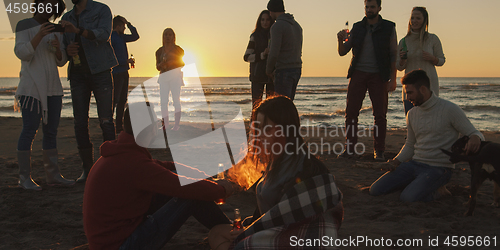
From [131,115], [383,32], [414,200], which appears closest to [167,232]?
[131,115]

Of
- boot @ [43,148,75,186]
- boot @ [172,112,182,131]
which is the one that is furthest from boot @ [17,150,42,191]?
boot @ [172,112,182,131]

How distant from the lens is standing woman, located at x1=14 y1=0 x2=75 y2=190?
12.6 feet

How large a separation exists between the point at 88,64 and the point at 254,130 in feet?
8.96

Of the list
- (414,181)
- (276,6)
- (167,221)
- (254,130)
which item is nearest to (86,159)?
(167,221)

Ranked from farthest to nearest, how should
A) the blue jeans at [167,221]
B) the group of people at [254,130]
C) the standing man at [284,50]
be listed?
the standing man at [284,50]
the blue jeans at [167,221]
the group of people at [254,130]

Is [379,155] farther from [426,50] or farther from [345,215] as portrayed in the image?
[345,215]


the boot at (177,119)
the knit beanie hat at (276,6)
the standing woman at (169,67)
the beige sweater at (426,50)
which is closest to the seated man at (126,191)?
the knit beanie hat at (276,6)

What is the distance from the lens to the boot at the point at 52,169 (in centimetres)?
412

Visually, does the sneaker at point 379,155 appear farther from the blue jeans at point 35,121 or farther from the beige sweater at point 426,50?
Result: the blue jeans at point 35,121

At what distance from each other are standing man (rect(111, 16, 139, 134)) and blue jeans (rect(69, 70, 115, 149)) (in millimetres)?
2870

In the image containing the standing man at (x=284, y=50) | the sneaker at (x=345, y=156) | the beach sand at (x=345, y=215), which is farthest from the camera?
the sneaker at (x=345, y=156)

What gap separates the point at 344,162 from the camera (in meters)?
5.60

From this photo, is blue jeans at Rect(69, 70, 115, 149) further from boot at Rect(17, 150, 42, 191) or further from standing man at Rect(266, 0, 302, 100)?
standing man at Rect(266, 0, 302, 100)

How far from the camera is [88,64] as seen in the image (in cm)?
420
